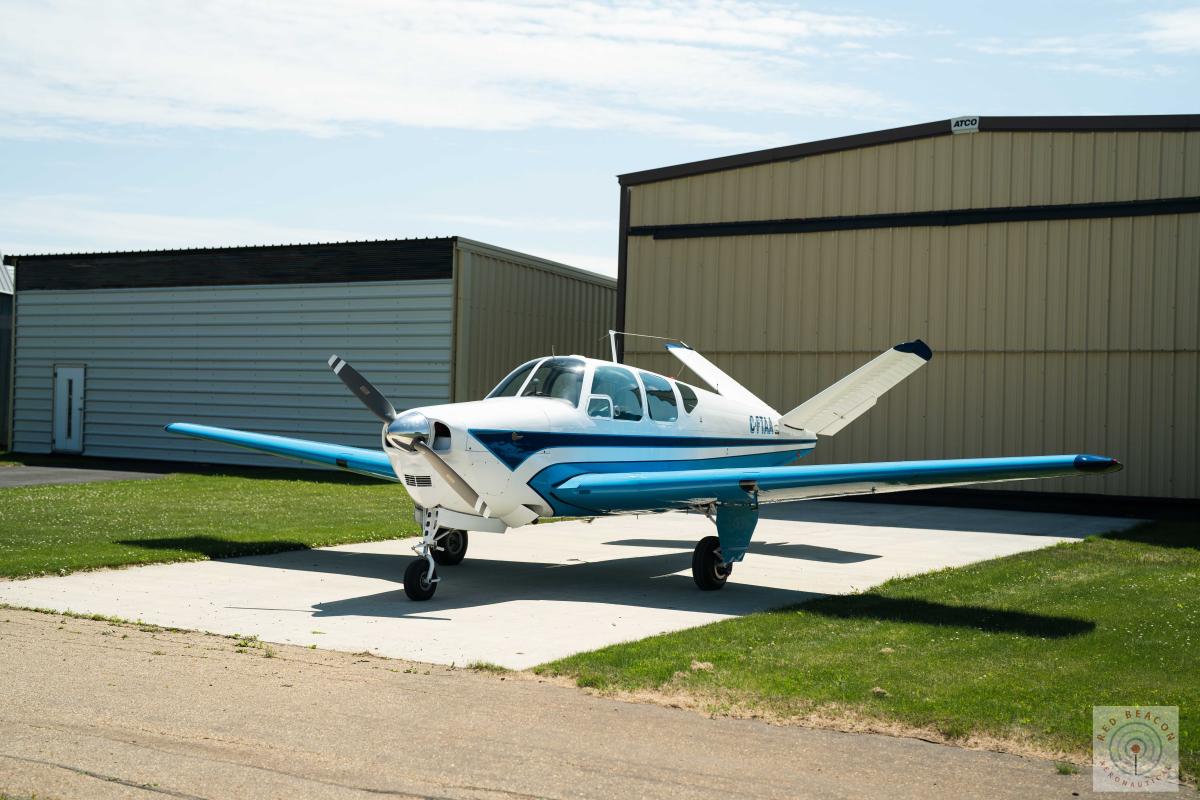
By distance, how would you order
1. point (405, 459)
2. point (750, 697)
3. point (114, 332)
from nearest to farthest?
A: point (750, 697) < point (405, 459) < point (114, 332)

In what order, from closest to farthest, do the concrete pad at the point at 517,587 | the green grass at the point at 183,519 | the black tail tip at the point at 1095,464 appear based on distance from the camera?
the black tail tip at the point at 1095,464 → the concrete pad at the point at 517,587 → the green grass at the point at 183,519

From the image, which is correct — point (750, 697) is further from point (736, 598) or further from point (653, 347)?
point (653, 347)

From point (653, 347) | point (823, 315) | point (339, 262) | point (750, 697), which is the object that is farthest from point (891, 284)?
point (750, 697)

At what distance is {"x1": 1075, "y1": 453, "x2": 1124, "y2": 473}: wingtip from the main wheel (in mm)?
3712

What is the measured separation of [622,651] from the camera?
25.3ft

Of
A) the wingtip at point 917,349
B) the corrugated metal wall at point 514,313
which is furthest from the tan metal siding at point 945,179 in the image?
the wingtip at point 917,349

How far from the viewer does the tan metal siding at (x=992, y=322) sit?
1870 centimetres

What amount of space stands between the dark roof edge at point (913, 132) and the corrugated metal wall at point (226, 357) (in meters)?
5.36

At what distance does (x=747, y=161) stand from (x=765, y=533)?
930 cm

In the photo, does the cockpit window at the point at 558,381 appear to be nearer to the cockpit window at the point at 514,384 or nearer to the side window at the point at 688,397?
the cockpit window at the point at 514,384

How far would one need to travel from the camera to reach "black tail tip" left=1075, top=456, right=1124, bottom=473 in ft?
26.2

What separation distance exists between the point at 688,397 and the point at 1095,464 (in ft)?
16.8

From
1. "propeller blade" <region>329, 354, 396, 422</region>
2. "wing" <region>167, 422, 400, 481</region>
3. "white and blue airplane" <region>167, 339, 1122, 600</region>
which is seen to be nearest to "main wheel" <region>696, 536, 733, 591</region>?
"white and blue airplane" <region>167, 339, 1122, 600</region>

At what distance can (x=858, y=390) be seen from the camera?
12.2 meters
